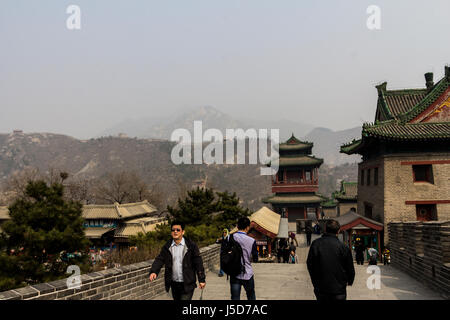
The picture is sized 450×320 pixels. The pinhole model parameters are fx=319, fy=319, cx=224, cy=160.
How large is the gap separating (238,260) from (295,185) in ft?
126

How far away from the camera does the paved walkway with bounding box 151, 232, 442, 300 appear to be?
8469 mm

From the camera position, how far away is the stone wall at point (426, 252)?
8562 mm

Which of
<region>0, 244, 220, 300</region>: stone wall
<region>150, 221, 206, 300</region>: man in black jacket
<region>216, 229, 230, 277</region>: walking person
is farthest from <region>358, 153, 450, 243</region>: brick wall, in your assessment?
<region>150, 221, 206, 300</region>: man in black jacket

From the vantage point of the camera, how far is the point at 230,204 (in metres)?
23.6

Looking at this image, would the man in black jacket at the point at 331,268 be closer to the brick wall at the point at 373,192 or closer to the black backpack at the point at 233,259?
the black backpack at the point at 233,259

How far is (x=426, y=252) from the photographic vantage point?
10.0 meters

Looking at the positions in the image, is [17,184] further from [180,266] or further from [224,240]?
[180,266]

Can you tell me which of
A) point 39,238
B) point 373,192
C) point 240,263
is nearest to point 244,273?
point 240,263

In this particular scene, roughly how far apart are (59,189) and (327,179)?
154 metres

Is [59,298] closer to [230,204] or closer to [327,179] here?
[230,204]

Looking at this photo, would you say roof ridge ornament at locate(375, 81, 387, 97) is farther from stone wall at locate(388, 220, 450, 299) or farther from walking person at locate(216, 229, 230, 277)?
walking person at locate(216, 229, 230, 277)

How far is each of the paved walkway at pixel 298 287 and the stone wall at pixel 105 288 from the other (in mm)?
658
